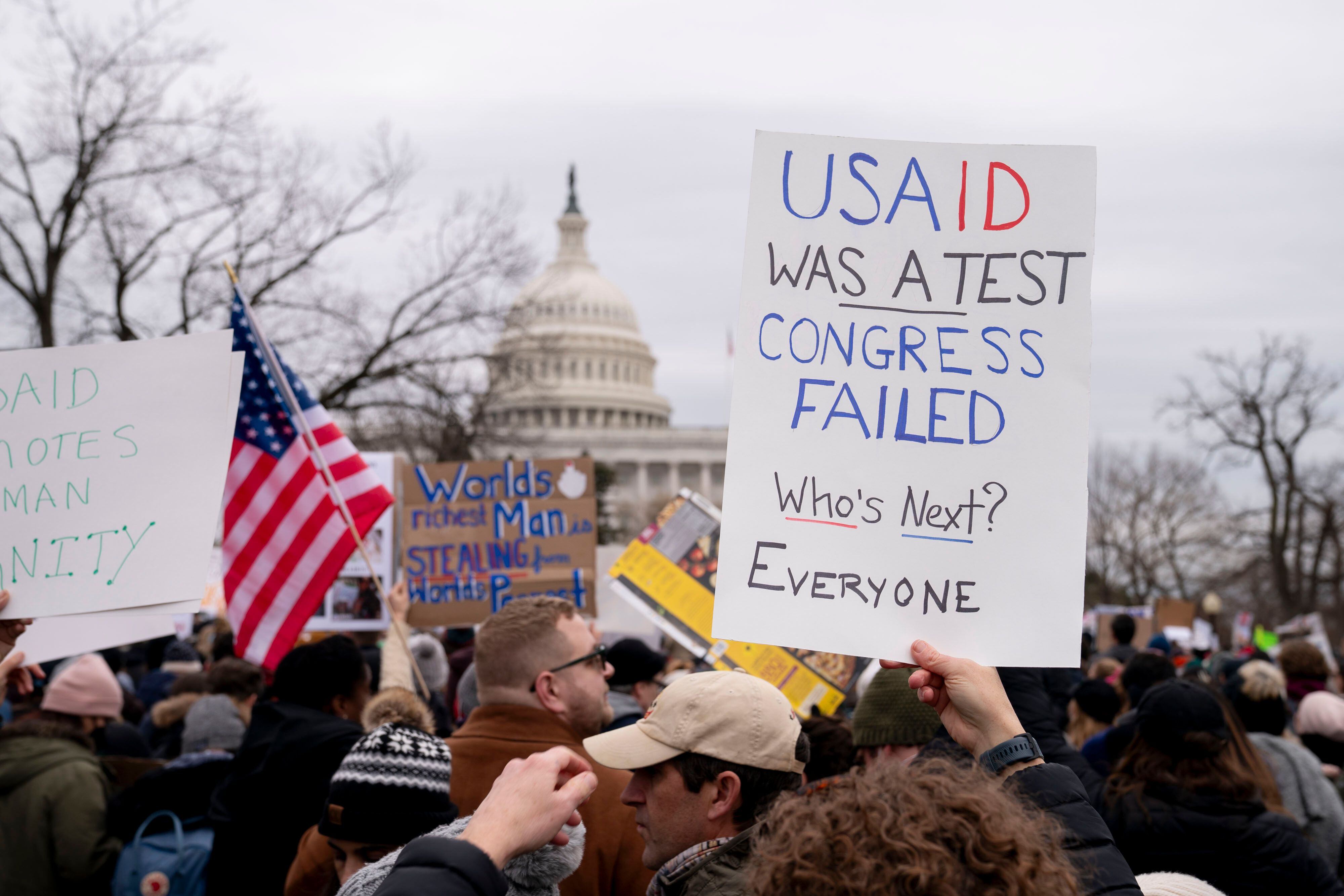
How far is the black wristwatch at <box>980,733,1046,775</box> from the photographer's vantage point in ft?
6.12

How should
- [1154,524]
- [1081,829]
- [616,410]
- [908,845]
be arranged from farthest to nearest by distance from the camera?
[616,410]
[1154,524]
[1081,829]
[908,845]

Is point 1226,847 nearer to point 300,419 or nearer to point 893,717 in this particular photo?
point 893,717

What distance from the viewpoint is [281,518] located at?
4797 mm

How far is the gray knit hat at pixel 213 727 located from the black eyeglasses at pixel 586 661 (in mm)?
2233

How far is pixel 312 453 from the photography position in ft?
15.3

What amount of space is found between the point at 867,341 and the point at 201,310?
14.3 m

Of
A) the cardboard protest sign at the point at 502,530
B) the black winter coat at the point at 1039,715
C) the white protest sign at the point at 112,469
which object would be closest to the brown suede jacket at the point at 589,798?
the white protest sign at the point at 112,469

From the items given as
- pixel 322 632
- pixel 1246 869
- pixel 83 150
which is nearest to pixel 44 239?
pixel 83 150

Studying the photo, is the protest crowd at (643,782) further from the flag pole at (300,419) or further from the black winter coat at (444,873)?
the flag pole at (300,419)

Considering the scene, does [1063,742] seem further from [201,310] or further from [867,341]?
[201,310]

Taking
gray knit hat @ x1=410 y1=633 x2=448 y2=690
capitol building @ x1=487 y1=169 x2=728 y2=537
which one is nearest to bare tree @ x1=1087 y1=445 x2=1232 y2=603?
capitol building @ x1=487 y1=169 x2=728 y2=537

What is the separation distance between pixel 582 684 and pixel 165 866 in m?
1.59

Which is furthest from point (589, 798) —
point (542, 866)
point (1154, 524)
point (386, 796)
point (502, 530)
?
point (1154, 524)

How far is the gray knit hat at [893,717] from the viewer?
3.40 meters
